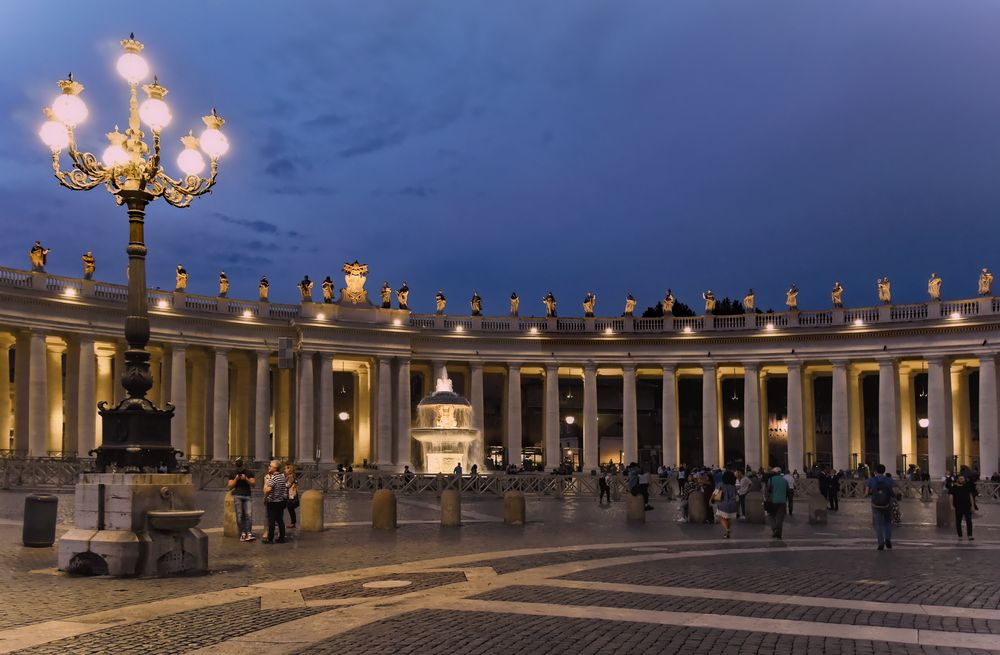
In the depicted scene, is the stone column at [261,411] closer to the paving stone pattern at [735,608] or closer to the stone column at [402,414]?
the stone column at [402,414]

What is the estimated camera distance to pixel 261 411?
230 feet

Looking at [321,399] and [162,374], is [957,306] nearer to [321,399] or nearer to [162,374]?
[321,399]

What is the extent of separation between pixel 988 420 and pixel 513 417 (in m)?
31.4

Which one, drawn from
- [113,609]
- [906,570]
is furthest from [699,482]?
[113,609]

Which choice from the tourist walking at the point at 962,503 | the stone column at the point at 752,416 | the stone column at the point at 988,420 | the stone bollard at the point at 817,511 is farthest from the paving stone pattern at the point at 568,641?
the stone column at the point at 752,416

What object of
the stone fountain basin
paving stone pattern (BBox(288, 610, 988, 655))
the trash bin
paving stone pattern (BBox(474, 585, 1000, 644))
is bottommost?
paving stone pattern (BBox(474, 585, 1000, 644))

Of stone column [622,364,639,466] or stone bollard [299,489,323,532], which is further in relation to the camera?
stone column [622,364,639,466]

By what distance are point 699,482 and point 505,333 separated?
40.2 m

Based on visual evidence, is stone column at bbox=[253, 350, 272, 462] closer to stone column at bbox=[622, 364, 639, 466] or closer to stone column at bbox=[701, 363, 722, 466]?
stone column at bbox=[622, 364, 639, 466]

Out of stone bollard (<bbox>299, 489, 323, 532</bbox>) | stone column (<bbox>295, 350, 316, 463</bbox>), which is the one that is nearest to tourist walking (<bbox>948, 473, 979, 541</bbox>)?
stone bollard (<bbox>299, 489, 323, 532</bbox>)

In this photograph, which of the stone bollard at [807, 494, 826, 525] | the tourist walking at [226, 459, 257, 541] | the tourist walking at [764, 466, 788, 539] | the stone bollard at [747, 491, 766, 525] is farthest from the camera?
the stone bollard at [807, 494, 826, 525]

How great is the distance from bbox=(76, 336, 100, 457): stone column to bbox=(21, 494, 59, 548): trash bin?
127 ft

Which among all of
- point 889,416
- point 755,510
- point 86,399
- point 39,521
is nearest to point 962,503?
point 755,510

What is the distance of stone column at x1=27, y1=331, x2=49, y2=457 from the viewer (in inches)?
2299
